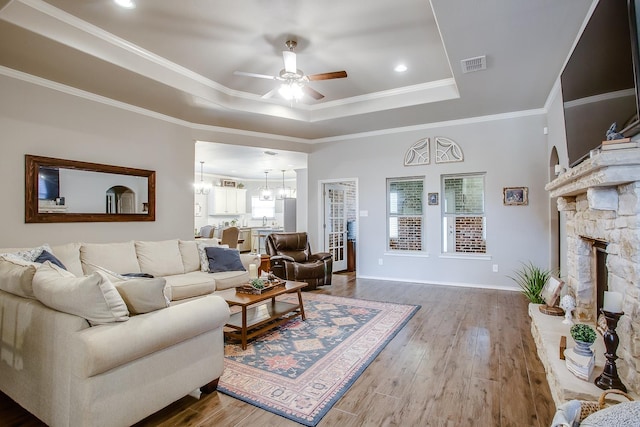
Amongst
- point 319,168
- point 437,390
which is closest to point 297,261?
point 319,168

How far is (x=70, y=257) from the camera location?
11.4 feet

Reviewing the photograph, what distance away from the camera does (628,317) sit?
6.17ft

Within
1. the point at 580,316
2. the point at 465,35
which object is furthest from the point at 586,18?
the point at 580,316

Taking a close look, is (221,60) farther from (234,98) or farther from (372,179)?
(372,179)

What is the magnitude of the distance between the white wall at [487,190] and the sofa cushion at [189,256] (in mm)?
3163

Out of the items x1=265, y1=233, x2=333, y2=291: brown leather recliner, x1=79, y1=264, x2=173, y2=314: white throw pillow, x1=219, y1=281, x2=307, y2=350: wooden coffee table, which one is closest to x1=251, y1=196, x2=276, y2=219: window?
x1=265, y1=233, x2=333, y2=291: brown leather recliner

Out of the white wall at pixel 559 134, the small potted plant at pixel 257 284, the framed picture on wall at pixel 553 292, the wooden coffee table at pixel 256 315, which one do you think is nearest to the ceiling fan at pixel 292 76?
the small potted plant at pixel 257 284

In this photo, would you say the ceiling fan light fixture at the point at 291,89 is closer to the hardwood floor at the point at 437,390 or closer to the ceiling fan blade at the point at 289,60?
the ceiling fan blade at the point at 289,60

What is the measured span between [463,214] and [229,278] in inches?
160

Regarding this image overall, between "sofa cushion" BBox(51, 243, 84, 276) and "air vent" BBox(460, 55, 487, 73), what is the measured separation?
4.60 m

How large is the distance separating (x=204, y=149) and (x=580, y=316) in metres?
6.31

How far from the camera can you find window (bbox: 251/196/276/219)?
12.0m

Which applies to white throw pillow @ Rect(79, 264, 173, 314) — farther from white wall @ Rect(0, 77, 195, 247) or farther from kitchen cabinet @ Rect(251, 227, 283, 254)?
kitchen cabinet @ Rect(251, 227, 283, 254)

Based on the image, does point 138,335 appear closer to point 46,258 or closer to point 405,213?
point 46,258
